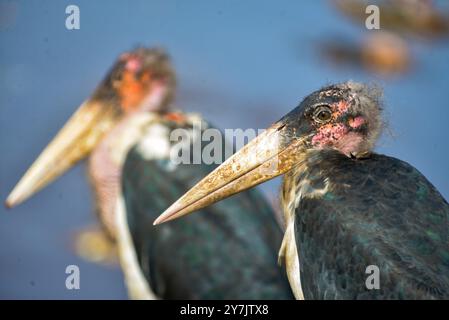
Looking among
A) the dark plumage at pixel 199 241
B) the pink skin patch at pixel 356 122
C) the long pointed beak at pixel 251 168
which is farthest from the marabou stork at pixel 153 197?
the pink skin patch at pixel 356 122

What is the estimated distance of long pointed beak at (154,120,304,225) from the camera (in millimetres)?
2502

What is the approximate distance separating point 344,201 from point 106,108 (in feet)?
6.14

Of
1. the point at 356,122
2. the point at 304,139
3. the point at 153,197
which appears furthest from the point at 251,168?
the point at 153,197

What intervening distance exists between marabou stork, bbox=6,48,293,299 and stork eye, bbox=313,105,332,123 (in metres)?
0.63

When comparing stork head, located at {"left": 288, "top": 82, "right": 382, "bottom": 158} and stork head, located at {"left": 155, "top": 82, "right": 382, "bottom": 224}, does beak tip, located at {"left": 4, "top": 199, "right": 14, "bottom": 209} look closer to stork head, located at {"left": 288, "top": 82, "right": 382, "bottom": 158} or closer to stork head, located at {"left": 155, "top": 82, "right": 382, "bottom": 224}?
stork head, located at {"left": 155, "top": 82, "right": 382, "bottom": 224}

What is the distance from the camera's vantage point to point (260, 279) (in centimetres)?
302

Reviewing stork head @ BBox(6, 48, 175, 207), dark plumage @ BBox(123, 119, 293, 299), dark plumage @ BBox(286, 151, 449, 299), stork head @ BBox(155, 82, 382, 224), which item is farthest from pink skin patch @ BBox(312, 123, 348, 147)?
stork head @ BBox(6, 48, 175, 207)

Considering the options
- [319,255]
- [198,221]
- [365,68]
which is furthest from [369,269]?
[365,68]

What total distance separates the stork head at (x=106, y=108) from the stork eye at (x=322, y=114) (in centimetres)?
157

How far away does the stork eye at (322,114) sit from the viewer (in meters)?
2.48

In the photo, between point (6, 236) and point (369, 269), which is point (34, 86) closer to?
point (6, 236)
